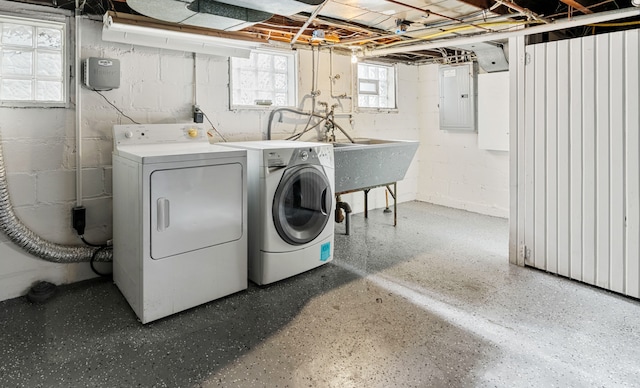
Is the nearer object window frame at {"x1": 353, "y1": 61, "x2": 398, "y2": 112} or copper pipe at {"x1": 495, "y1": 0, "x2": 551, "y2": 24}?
copper pipe at {"x1": 495, "y1": 0, "x2": 551, "y2": 24}

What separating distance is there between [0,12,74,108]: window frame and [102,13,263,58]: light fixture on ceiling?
0.24m

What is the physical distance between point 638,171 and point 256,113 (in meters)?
3.00

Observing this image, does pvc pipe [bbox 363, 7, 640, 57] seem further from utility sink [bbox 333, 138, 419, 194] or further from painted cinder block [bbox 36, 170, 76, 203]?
painted cinder block [bbox 36, 170, 76, 203]

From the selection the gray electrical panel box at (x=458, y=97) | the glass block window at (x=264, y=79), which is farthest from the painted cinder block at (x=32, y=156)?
the gray electrical panel box at (x=458, y=97)

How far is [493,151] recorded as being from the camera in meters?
4.95

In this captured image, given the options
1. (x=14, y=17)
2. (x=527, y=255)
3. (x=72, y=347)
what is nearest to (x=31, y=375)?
(x=72, y=347)

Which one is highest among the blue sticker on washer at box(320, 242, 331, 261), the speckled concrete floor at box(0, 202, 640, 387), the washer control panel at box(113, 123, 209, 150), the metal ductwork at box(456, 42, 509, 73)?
the metal ductwork at box(456, 42, 509, 73)

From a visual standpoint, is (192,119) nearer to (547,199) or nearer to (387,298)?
(387,298)

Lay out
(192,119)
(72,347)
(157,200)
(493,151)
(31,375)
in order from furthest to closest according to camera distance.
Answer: (493,151) < (192,119) < (157,200) < (72,347) < (31,375)

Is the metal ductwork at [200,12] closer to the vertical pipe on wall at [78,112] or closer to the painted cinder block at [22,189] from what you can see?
the vertical pipe on wall at [78,112]

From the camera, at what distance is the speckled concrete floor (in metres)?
1.89

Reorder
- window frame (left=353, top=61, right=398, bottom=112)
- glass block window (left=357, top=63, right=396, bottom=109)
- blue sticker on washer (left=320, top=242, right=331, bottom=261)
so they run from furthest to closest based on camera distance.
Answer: glass block window (left=357, top=63, right=396, bottom=109)
window frame (left=353, top=61, right=398, bottom=112)
blue sticker on washer (left=320, top=242, right=331, bottom=261)

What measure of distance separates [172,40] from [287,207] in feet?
5.05

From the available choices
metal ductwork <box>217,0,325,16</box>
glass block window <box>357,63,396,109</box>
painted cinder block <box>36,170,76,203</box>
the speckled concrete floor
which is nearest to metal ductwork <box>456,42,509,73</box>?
glass block window <box>357,63,396,109</box>
